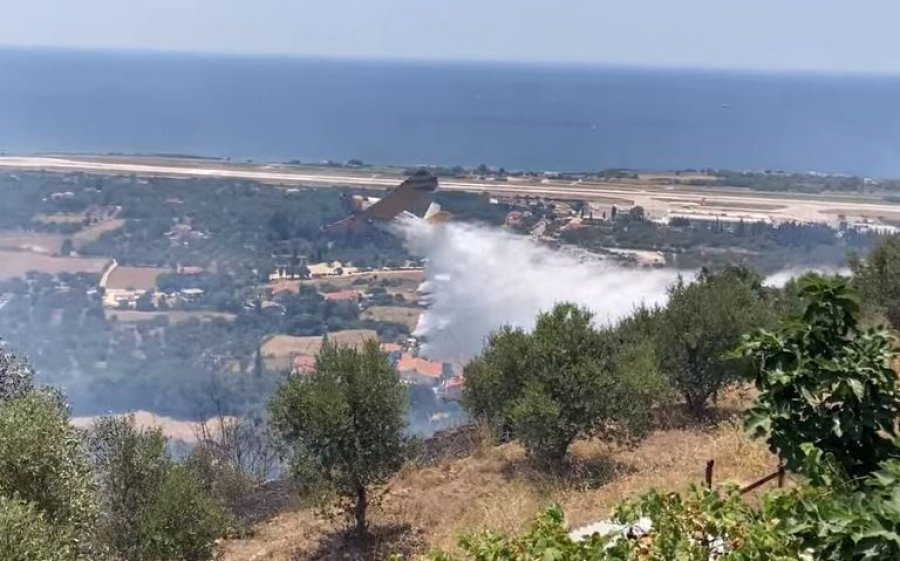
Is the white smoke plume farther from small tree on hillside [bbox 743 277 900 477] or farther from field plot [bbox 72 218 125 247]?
field plot [bbox 72 218 125 247]

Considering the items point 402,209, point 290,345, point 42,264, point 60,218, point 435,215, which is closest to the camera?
point 290,345

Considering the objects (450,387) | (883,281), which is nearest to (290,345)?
(450,387)

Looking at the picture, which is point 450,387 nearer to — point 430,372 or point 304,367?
point 430,372

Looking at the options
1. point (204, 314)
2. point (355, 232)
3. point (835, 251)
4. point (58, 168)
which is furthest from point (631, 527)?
point (58, 168)

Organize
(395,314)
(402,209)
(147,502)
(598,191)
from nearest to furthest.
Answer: (147,502) → (395,314) → (402,209) → (598,191)

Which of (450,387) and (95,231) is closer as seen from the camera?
(450,387)

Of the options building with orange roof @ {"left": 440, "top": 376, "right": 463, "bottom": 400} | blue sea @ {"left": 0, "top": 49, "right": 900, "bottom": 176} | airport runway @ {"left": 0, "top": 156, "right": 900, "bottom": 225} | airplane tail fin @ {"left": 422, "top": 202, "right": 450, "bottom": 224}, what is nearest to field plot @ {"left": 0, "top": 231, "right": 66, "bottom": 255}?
airport runway @ {"left": 0, "top": 156, "right": 900, "bottom": 225}
